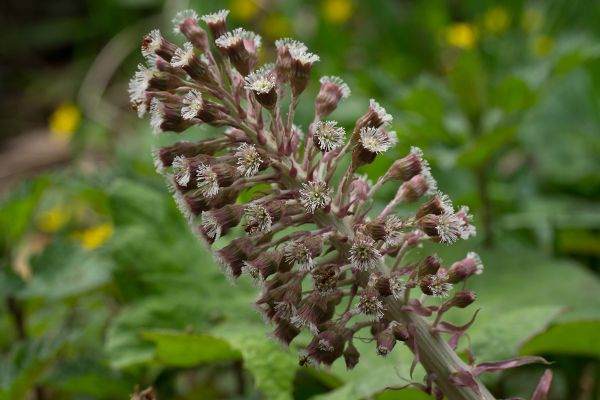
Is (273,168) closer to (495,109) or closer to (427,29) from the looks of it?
(495,109)

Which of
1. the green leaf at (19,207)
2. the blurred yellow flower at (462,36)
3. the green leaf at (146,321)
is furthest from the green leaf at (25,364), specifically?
the blurred yellow flower at (462,36)

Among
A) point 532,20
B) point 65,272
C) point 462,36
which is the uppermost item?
point 532,20

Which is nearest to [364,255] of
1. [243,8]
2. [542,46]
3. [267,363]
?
[267,363]

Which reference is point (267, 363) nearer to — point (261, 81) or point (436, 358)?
point (436, 358)

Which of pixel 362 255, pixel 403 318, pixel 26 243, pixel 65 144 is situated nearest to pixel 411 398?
pixel 403 318

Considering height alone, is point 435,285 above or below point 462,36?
below

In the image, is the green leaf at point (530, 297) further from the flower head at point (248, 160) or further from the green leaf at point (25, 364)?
the green leaf at point (25, 364)

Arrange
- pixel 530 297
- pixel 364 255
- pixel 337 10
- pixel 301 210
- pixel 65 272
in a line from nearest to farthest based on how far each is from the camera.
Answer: pixel 364 255 < pixel 301 210 < pixel 530 297 < pixel 65 272 < pixel 337 10
